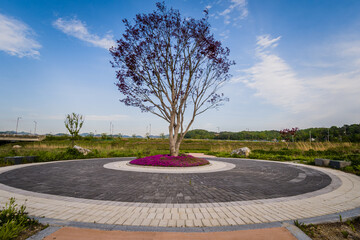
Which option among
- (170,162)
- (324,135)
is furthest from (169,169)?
(324,135)

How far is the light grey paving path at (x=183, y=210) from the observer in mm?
3041

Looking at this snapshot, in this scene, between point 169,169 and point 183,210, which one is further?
point 169,169

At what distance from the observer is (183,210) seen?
11.6ft

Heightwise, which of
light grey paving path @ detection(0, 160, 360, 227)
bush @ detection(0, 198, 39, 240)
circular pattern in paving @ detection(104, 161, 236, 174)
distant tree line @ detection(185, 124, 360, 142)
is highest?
distant tree line @ detection(185, 124, 360, 142)

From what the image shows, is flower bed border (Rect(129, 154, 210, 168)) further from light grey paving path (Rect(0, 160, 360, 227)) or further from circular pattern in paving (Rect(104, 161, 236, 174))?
light grey paving path (Rect(0, 160, 360, 227))

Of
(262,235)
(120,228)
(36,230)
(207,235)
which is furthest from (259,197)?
(36,230)

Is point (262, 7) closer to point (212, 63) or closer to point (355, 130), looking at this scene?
point (212, 63)

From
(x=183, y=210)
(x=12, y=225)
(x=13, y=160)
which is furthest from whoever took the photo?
(x=13, y=160)

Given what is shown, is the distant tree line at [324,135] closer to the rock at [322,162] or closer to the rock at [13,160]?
the rock at [322,162]

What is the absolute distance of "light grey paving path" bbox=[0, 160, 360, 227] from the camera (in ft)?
9.98

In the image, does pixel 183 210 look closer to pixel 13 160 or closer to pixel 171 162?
pixel 171 162

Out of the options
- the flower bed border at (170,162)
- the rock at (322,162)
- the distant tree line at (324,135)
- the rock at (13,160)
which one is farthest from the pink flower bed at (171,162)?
the distant tree line at (324,135)

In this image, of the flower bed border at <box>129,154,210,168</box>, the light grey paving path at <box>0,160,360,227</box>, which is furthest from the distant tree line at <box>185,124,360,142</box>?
the light grey paving path at <box>0,160,360,227</box>

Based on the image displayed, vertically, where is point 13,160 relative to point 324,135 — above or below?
below
